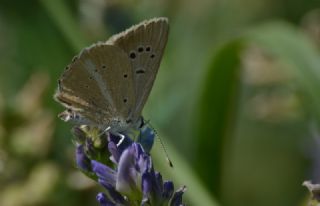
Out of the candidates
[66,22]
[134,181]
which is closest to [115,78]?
[134,181]

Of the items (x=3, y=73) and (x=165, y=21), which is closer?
(x=165, y=21)

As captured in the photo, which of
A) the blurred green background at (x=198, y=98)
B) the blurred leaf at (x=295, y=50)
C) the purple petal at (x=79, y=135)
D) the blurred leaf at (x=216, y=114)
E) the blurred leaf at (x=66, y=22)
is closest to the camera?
the purple petal at (x=79, y=135)

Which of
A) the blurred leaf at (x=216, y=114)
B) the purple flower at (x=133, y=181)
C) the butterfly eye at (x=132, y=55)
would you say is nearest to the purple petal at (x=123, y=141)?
the purple flower at (x=133, y=181)

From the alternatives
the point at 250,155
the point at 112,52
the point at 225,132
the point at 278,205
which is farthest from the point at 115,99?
the point at 250,155

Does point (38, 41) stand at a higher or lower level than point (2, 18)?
lower

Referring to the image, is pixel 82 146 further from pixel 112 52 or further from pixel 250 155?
pixel 250 155

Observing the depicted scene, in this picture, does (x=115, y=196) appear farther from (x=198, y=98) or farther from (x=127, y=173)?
(x=198, y=98)

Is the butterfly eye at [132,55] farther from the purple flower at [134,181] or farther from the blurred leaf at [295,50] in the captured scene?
the blurred leaf at [295,50]
